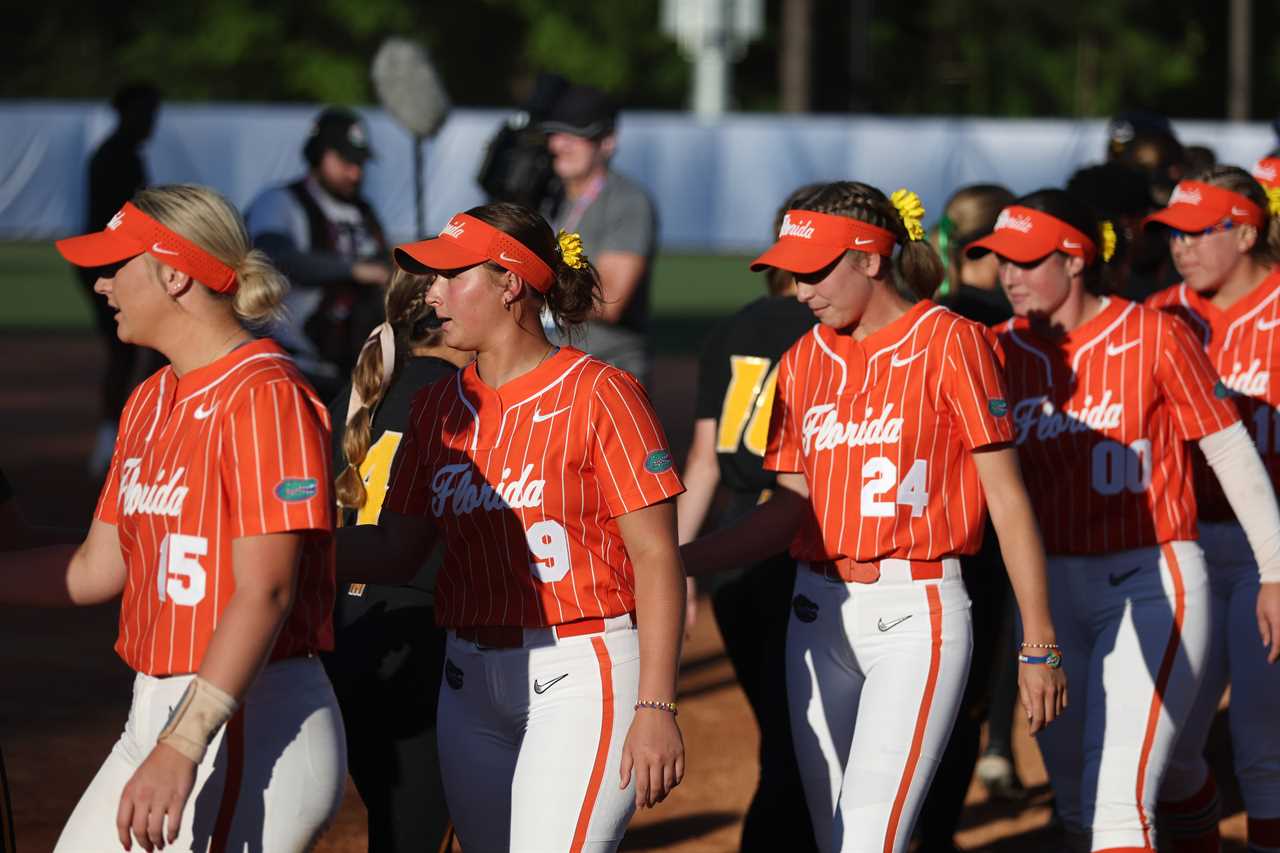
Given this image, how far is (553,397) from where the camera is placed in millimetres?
4121

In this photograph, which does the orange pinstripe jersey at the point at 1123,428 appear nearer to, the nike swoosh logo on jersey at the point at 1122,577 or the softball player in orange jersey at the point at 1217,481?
the nike swoosh logo on jersey at the point at 1122,577

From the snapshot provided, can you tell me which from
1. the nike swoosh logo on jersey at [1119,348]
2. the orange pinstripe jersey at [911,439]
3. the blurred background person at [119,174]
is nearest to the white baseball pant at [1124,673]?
the nike swoosh logo on jersey at [1119,348]

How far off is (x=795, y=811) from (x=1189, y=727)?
1200 millimetres

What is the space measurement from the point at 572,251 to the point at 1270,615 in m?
2.27

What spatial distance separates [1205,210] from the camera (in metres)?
6.11

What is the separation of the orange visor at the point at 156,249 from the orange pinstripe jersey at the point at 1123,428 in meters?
2.63

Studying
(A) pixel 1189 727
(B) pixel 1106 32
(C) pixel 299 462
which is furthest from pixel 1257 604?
(B) pixel 1106 32

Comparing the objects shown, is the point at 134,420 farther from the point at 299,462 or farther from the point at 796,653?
the point at 796,653

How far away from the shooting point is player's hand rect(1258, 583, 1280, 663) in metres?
5.22

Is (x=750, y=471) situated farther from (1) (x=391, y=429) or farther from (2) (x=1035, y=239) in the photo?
A: (1) (x=391, y=429)

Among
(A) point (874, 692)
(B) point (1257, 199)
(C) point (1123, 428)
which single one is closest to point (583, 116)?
(B) point (1257, 199)

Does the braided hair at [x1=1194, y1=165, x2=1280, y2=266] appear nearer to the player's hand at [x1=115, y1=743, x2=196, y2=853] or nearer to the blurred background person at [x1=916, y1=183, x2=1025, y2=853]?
the blurred background person at [x1=916, y1=183, x2=1025, y2=853]

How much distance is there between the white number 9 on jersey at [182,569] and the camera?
3514 millimetres

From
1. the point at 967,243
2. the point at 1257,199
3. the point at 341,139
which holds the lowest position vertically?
the point at 967,243
